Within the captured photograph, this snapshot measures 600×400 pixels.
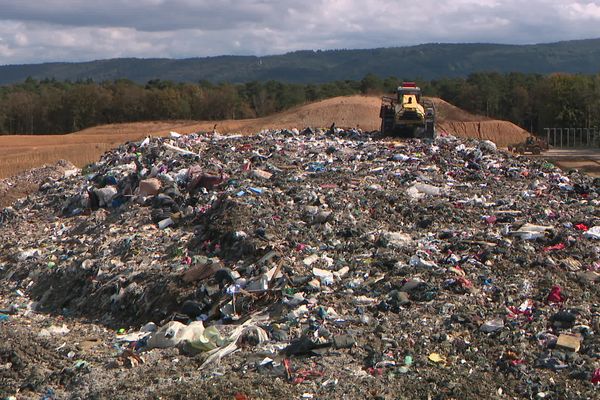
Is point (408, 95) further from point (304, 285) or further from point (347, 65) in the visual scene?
point (347, 65)

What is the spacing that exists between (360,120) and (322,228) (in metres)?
26.3

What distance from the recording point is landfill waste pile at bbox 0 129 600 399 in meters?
6.66

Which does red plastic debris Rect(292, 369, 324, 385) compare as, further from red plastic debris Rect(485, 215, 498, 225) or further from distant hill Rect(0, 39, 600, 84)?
distant hill Rect(0, 39, 600, 84)

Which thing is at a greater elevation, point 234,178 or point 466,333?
point 234,178

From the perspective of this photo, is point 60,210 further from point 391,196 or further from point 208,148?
point 391,196

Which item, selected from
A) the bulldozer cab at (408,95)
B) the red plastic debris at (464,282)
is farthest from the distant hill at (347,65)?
the red plastic debris at (464,282)

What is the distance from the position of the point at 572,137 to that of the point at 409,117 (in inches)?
990

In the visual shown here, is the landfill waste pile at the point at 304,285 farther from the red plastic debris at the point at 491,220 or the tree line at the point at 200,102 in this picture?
the tree line at the point at 200,102

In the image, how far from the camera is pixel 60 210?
14.6 metres

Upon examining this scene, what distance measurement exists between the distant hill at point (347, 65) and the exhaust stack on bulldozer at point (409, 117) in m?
110

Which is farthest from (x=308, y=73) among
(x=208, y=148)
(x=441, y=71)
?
(x=208, y=148)

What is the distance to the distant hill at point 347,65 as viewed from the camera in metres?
136

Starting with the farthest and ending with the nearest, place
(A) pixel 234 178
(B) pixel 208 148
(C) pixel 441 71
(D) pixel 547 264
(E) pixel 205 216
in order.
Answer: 1. (C) pixel 441 71
2. (B) pixel 208 148
3. (A) pixel 234 178
4. (E) pixel 205 216
5. (D) pixel 547 264

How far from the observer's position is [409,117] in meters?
19.8
